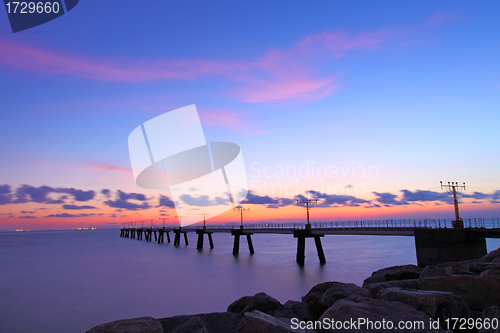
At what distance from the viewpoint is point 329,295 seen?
8945 mm

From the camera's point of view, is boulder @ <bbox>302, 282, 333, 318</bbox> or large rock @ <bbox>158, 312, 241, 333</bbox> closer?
large rock @ <bbox>158, 312, 241, 333</bbox>

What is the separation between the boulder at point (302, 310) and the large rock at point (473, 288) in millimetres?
3086

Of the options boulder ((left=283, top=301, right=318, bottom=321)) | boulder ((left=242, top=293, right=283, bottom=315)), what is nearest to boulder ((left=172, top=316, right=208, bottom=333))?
boulder ((left=242, top=293, right=283, bottom=315))

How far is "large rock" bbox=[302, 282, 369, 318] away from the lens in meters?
8.84

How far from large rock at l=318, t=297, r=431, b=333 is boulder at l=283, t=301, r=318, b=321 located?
8.86 feet

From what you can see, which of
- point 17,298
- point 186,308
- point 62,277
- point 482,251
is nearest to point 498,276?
point 482,251

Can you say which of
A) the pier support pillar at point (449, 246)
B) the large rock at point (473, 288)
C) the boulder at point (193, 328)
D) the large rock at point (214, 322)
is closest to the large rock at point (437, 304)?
the large rock at point (473, 288)

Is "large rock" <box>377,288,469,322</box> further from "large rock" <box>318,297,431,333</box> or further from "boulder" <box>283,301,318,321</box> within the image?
"boulder" <box>283,301,318,321</box>

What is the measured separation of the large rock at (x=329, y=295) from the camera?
8836mm

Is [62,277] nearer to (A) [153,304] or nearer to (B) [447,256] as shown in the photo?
(A) [153,304]

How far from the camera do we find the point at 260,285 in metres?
31.4

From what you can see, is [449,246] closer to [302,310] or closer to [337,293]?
[337,293]

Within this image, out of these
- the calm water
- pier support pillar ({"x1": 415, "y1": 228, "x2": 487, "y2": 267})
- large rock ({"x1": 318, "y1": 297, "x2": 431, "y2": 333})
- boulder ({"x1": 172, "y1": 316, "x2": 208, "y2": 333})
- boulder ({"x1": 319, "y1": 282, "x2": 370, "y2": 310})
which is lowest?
the calm water

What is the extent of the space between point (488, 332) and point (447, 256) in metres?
19.4
